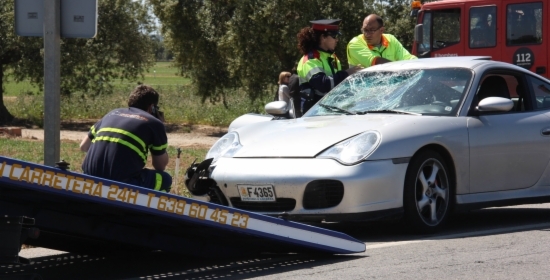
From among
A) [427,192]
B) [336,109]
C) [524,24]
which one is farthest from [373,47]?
[524,24]

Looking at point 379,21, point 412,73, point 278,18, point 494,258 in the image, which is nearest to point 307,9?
point 278,18

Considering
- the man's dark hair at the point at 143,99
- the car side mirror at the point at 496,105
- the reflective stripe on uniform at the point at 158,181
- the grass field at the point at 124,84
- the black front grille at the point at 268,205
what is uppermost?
the man's dark hair at the point at 143,99

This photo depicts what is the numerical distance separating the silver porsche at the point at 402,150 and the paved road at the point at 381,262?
37 cm

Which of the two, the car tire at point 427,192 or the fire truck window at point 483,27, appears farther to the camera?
the fire truck window at point 483,27

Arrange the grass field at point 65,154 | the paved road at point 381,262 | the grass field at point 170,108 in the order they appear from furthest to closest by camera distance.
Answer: the grass field at point 170,108 → the grass field at point 65,154 → the paved road at point 381,262

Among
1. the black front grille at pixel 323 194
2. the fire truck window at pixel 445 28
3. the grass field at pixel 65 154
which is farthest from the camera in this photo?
the fire truck window at pixel 445 28

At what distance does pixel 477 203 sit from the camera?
8.15 metres

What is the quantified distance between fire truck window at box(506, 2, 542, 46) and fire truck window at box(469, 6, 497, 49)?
31cm

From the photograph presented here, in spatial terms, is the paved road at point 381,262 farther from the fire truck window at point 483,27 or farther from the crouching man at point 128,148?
the fire truck window at point 483,27

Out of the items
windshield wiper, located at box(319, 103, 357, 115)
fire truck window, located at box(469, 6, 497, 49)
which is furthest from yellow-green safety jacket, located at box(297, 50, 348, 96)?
fire truck window, located at box(469, 6, 497, 49)

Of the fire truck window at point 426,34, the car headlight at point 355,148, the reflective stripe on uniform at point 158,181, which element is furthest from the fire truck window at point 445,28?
the reflective stripe on uniform at point 158,181

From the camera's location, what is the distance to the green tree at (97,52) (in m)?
28.5

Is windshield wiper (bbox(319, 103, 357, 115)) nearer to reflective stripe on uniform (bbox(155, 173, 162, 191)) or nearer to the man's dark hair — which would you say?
the man's dark hair

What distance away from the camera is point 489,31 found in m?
18.9
